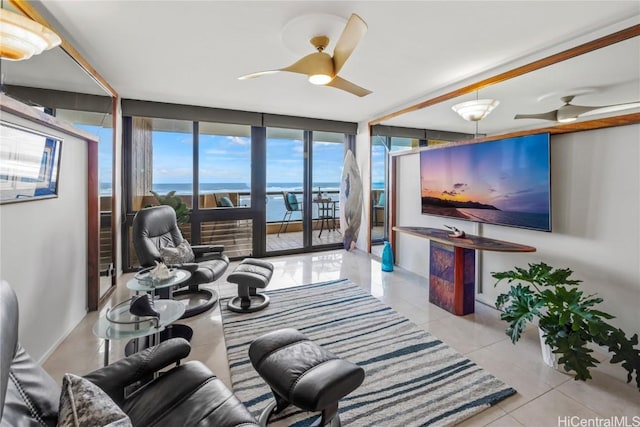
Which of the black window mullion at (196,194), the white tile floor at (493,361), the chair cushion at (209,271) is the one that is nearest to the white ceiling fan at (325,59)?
the chair cushion at (209,271)

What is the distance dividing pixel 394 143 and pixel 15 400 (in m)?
4.57

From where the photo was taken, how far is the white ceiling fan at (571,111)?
6.99ft

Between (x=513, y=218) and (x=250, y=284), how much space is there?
252 cm

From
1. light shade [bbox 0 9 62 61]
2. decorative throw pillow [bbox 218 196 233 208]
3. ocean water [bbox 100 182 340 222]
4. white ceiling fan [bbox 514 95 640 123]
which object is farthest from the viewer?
decorative throw pillow [bbox 218 196 233 208]

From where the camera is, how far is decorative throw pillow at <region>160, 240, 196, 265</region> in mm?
3008

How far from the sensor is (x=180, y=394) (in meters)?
1.29

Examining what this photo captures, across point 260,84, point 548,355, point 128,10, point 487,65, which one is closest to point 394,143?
point 487,65

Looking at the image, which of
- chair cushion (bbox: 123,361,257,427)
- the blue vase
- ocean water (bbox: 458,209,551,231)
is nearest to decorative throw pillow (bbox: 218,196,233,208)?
the blue vase

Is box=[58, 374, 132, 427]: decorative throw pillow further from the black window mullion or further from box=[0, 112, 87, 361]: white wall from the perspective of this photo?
the black window mullion

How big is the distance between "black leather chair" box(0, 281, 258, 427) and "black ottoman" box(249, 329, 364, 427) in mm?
244

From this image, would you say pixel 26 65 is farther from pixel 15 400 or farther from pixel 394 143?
pixel 394 143

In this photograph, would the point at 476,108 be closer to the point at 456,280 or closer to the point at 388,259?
the point at 456,280

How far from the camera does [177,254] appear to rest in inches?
122

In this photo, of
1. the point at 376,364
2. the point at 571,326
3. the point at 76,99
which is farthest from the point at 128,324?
the point at 571,326
